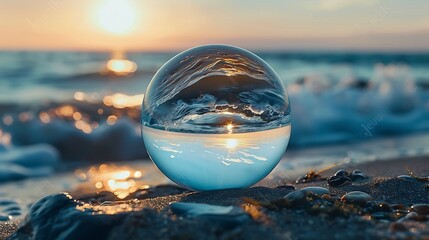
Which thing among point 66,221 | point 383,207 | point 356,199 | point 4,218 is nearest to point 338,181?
point 356,199

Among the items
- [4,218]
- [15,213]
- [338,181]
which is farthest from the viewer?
[15,213]

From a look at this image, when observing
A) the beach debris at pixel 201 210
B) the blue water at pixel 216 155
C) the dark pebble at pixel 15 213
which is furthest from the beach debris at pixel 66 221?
the dark pebble at pixel 15 213

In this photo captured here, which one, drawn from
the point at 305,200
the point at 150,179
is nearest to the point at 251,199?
the point at 305,200

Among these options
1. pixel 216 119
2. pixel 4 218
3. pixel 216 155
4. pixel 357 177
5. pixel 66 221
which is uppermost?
pixel 216 119

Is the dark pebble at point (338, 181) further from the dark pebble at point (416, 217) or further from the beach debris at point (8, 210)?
the beach debris at point (8, 210)

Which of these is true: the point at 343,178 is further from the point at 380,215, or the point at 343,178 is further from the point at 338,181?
the point at 380,215

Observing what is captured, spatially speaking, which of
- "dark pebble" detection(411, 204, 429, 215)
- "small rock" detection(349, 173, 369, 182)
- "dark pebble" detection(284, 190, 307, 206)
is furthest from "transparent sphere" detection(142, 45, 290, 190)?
"small rock" detection(349, 173, 369, 182)

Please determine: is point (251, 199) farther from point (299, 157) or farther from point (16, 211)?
point (299, 157)

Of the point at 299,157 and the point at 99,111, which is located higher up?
the point at 99,111
